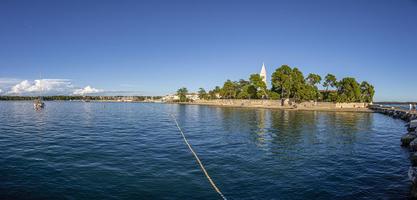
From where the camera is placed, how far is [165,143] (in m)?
31.6

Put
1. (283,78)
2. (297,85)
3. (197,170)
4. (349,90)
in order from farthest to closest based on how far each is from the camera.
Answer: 1. (283,78)
2. (297,85)
3. (349,90)
4. (197,170)

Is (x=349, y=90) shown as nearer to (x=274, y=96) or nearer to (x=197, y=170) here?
(x=274, y=96)

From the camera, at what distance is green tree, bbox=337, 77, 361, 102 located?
130625mm

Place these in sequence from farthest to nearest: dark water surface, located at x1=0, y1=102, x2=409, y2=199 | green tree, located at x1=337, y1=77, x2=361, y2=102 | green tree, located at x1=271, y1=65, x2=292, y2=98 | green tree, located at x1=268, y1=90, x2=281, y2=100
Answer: green tree, located at x1=268, y1=90, x2=281, y2=100 → green tree, located at x1=271, y1=65, x2=292, y2=98 → green tree, located at x1=337, y1=77, x2=361, y2=102 → dark water surface, located at x1=0, y1=102, x2=409, y2=199

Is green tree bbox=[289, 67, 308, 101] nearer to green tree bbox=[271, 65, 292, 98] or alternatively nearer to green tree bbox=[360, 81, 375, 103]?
green tree bbox=[271, 65, 292, 98]

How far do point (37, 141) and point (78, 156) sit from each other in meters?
11.2

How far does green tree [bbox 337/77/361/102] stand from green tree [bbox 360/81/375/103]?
11.5 meters

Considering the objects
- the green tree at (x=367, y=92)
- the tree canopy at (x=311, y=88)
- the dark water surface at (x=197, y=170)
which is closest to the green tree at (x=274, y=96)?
the tree canopy at (x=311, y=88)

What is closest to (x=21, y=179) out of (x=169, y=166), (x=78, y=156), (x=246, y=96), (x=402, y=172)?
(x=78, y=156)

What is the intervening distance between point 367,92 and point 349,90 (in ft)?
63.6

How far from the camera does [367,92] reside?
471ft

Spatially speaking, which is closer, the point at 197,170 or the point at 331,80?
the point at 197,170

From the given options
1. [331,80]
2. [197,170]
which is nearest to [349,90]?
[331,80]

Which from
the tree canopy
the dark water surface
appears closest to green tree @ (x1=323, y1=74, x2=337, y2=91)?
the tree canopy
